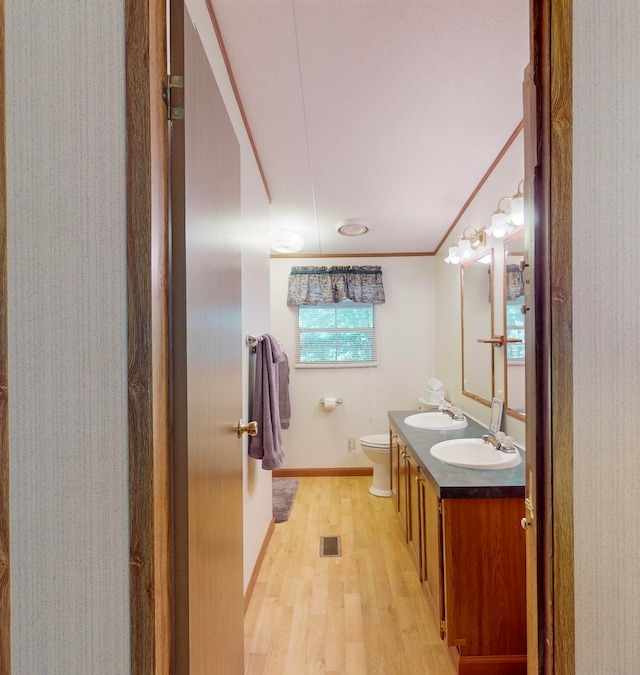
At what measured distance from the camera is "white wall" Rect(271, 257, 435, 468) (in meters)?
3.96

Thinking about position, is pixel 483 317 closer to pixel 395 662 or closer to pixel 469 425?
pixel 469 425

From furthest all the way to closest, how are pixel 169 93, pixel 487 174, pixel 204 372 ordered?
pixel 487 174 < pixel 204 372 < pixel 169 93

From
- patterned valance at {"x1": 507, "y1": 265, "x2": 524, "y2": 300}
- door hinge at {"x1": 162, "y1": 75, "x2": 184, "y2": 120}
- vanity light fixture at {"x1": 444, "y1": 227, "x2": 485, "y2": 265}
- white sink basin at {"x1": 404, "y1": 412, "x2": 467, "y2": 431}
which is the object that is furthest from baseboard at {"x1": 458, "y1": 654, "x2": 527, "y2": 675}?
vanity light fixture at {"x1": 444, "y1": 227, "x2": 485, "y2": 265}

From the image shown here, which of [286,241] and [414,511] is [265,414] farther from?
[286,241]

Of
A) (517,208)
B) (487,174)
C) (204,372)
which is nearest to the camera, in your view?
(204,372)

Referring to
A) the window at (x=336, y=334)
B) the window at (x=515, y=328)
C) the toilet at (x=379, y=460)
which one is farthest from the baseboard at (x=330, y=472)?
the window at (x=515, y=328)

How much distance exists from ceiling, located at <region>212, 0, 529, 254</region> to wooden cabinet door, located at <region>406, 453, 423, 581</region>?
1793 mm

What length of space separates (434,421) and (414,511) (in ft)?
2.88

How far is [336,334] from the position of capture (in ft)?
13.1

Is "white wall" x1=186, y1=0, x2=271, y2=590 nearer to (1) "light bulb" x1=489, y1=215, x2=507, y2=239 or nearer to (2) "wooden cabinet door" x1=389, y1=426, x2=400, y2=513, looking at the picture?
(2) "wooden cabinet door" x1=389, y1=426, x2=400, y2=513

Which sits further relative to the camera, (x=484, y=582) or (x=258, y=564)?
(x=258, y=564)

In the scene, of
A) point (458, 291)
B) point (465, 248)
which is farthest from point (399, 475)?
point (465, 248)

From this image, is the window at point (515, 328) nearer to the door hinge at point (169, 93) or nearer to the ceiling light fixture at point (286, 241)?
the ceiling light fixture at point (286, 241)

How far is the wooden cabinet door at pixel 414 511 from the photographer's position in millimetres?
1947
